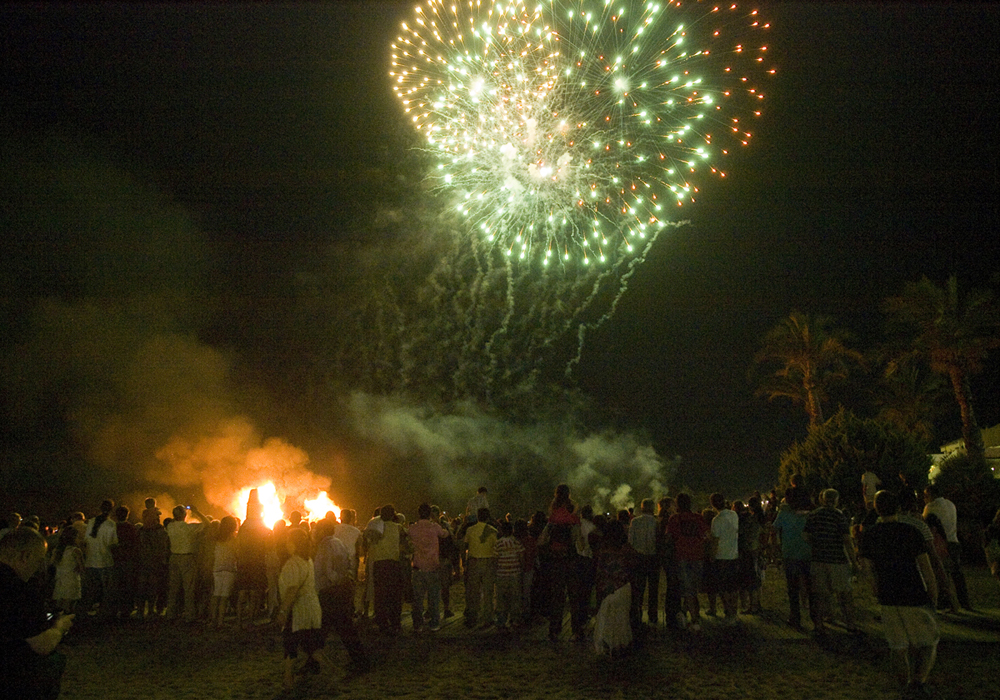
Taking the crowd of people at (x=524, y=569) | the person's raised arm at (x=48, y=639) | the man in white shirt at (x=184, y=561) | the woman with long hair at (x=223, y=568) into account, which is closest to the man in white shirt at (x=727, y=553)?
the crowd of people at (x=524, y=569)

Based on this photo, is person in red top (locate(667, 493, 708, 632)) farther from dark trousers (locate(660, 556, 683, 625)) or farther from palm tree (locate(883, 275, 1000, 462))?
palm tree (locate(883, 275, 1000, 462))

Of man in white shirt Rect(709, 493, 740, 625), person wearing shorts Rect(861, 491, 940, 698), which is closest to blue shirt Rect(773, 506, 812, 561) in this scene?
man in white shirt Rect(709, 493, 740, 625)

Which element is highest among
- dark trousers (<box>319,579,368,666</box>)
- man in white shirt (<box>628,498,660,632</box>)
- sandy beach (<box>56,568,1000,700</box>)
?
man in white shirt (<box>628,498,660,632</box>)

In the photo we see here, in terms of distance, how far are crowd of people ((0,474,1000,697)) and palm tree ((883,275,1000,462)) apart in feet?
66.0

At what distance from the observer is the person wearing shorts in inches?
250

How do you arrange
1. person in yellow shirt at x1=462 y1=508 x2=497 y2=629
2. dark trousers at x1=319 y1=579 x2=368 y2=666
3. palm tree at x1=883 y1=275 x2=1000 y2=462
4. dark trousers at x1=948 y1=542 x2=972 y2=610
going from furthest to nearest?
palm tree at x1=883 y1=275 x2=1000 y2=462, person in yellow shirt at x1=462 y1=508 x2=497 y2=629, dark trousers at x1=948 y1=542 x2=972 y2=610, dark trousers at x1=319 y1=579 x2=368 y2=666

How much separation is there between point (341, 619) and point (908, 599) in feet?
18.2

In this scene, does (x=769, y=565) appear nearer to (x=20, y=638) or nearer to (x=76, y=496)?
(x=20, y=638)

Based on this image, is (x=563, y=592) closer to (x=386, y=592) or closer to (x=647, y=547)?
(x=647, y=547)

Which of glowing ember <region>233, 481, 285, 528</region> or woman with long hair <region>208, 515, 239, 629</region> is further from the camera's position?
glowing ember <region>233, 481, 285, 528</region>

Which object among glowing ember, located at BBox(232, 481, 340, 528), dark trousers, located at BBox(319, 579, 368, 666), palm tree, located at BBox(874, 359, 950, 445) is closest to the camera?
dark trousers, located at BBox(319, 579, 368, 666)

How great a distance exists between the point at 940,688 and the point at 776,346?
89.9 ft

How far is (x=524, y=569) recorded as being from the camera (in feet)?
35.4

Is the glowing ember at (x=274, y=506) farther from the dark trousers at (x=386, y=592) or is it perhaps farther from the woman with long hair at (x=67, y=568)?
the dark trousers at (x=386, y=592)
